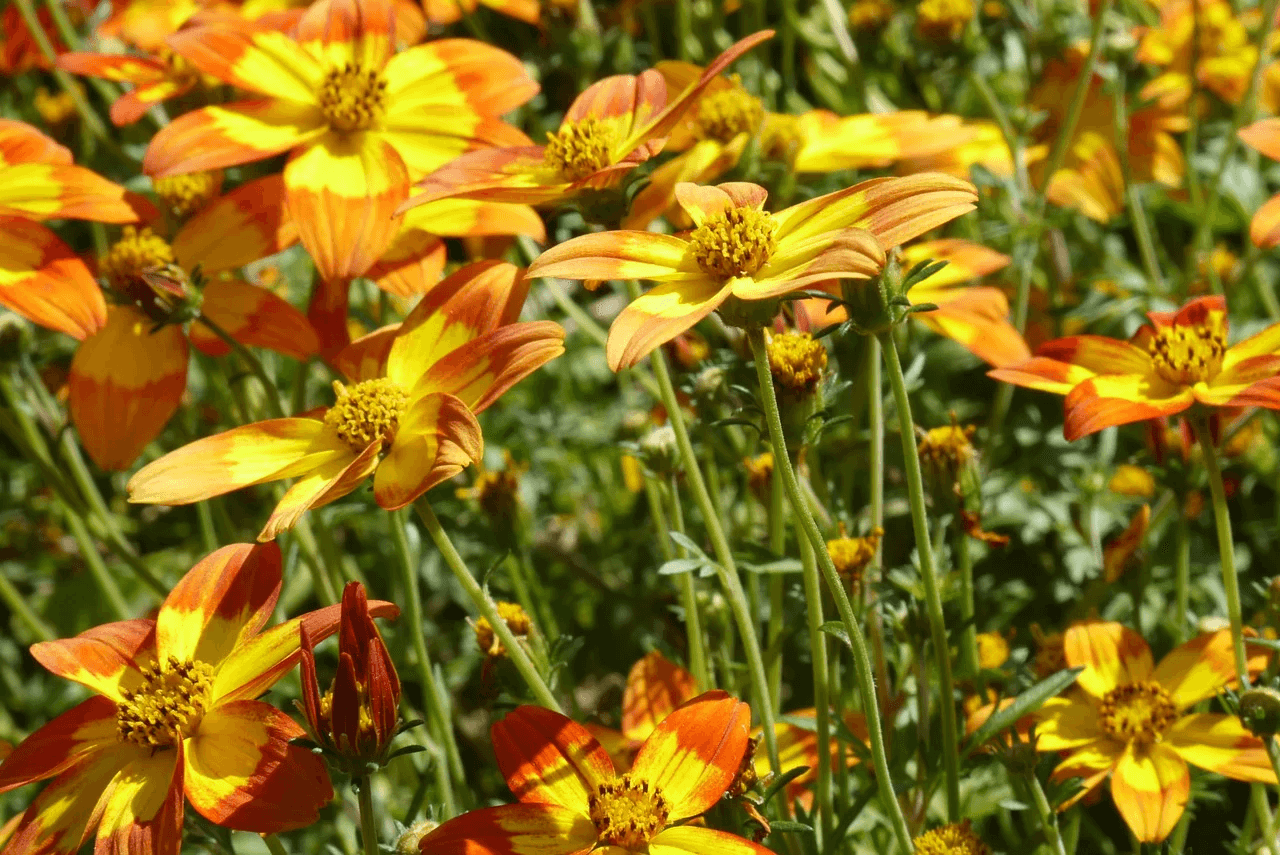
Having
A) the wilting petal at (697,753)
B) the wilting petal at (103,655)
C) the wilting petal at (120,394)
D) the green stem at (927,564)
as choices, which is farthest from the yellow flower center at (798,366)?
the wilting petal at (120,394)

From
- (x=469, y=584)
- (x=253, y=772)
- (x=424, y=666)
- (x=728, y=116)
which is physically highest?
(x=728, y=116)

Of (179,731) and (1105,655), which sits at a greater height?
(179,731)

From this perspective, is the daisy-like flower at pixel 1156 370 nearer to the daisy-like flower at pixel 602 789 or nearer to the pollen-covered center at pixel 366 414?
the daisy-like flower at pixel 602 789

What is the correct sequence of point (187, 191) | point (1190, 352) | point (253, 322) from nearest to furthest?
point (1190, 352) < point (253, 322) < point (187, 191)

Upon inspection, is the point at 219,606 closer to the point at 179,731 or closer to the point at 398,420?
the point at 179,731

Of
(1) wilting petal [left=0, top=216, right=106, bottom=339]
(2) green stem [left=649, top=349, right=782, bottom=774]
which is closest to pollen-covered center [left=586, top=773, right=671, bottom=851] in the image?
(2) green stem [left=649, top=349, right=782, bottom=774]

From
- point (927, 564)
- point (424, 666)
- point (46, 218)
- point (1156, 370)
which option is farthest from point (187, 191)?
point (1156, 370)

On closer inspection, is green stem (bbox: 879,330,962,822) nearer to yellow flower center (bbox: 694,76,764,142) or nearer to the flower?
the flower
